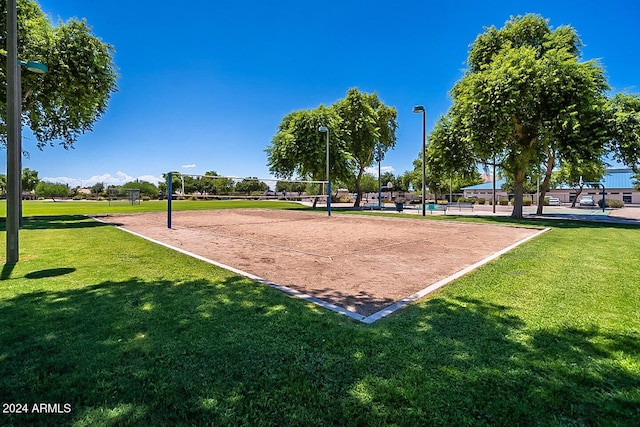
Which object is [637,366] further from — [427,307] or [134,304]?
[134,304]

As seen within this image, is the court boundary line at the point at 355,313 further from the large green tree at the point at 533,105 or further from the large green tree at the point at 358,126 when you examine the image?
the large green tree at the point at 358,126

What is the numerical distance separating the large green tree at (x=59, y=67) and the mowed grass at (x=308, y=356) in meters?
12.5

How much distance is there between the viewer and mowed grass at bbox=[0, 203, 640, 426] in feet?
6.84

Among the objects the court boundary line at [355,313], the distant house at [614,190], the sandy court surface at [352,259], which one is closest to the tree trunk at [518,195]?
the sandy court surface at [352,259]

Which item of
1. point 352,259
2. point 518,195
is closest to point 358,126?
point 518,195

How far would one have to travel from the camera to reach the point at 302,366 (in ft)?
8.54

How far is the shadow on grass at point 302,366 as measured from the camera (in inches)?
81.4

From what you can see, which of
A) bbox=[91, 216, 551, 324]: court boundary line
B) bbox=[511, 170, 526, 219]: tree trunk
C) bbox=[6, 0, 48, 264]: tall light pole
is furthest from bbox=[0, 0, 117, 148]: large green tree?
bbox=[511, 170, 526, 219]: tree trunk

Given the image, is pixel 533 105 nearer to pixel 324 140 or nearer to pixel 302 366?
pixel 324 140

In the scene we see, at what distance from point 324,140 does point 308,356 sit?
88.3ft

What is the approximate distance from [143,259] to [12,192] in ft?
9.12

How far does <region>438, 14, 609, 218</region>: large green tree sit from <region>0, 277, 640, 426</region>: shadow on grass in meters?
16.2

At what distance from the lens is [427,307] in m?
3.99

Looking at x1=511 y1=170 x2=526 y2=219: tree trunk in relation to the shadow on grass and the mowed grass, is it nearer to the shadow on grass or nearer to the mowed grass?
the mowed grass
